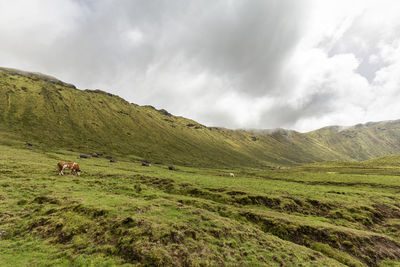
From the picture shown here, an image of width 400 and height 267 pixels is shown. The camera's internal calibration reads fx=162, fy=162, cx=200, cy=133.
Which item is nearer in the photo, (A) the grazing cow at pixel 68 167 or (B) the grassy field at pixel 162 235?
(B) the grassy field at pixel 162 235

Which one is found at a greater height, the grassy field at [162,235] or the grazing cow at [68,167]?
the grazing cow at [68,167]

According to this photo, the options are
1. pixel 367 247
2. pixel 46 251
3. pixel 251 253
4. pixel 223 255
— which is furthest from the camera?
pixel 367 247

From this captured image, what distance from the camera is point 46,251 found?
12.6 m

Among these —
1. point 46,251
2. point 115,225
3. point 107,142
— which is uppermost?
point 107,142

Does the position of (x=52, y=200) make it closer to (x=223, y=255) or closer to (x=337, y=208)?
(x=223, y=255)

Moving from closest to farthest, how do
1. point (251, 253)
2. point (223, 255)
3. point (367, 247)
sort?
point (223, 255), point (251, 253), point (367, 247)

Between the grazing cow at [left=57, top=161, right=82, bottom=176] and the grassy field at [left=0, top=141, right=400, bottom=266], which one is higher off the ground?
the grazing cow at [left=57, top=161, right=82, bottom=176]

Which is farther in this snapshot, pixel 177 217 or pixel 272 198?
pixel 272 198

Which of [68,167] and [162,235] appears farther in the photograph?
[68,167]

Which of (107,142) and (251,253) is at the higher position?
(107,142)

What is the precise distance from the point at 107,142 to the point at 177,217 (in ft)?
559

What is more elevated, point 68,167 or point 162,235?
point 68,167

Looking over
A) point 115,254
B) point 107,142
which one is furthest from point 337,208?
point 107,142

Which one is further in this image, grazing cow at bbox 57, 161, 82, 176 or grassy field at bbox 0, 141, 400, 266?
grazing cow at bbox 57, 161, 82, 176
